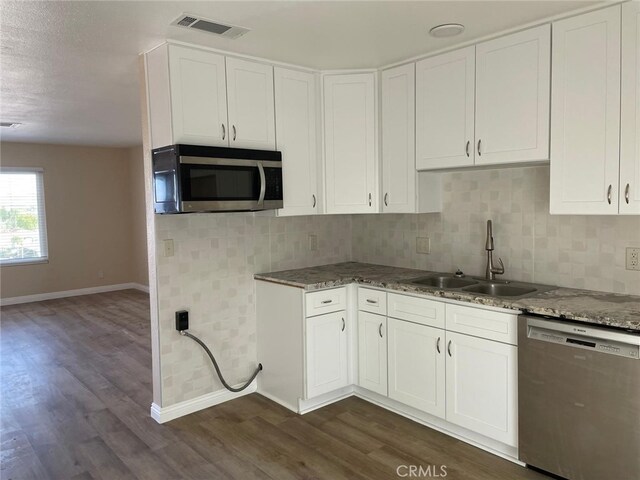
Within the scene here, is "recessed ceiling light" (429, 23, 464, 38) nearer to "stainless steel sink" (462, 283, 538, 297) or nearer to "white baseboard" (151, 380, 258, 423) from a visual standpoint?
"stainless steel sink" (462, 283, 538, 297)

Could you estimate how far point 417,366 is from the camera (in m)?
3.03

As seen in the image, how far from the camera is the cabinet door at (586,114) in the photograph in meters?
2.40

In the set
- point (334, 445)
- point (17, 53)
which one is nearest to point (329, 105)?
point (17, 53)

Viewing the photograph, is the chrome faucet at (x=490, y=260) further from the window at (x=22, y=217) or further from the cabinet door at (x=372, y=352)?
the window at (x=22, y=217)

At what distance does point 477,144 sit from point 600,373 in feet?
4.69

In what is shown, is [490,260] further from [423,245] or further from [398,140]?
[398,140]

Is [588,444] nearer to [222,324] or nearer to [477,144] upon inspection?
[477,144]

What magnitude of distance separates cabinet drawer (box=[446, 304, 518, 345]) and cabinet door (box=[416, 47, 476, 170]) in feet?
3.04

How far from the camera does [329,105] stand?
3.58 meters

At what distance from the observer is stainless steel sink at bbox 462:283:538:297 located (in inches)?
117

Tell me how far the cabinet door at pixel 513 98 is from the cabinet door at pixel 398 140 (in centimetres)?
51

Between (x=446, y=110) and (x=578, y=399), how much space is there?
181 centimetres

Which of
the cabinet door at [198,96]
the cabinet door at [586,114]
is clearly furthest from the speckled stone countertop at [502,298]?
the cabinet door at [198,96]

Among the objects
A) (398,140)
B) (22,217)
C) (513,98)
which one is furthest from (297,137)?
(22,217)
